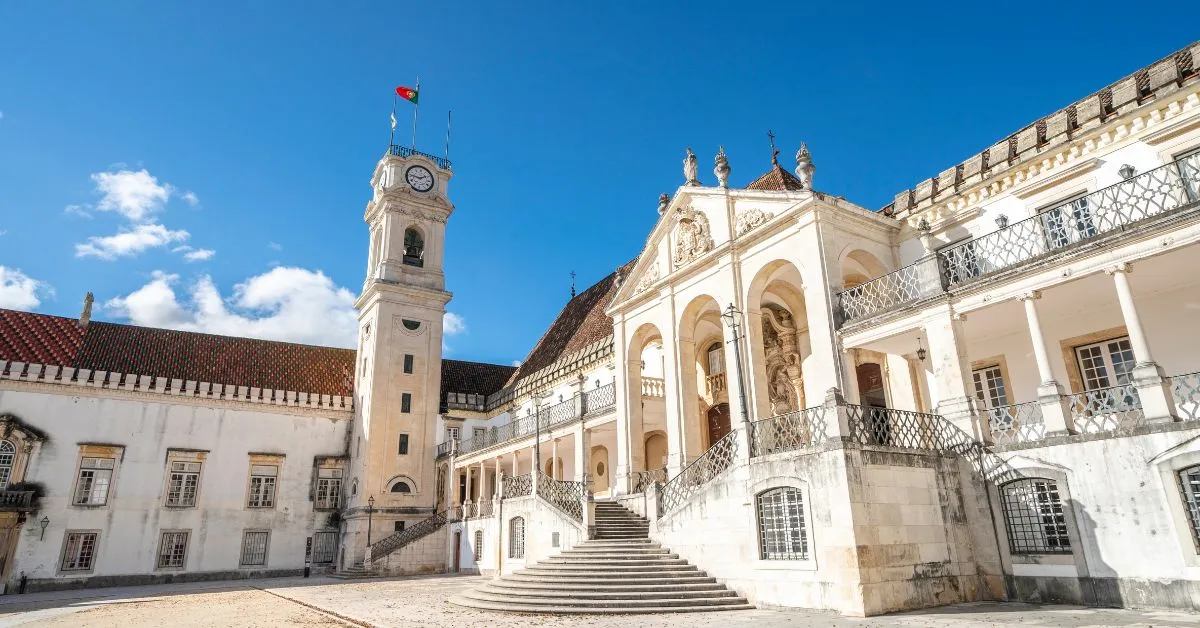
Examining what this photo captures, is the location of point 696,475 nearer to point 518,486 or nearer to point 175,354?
point 518,486

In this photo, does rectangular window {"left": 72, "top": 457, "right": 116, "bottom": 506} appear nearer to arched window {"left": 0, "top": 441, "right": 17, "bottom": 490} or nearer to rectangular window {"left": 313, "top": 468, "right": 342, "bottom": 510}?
arched window {"left": 0, "top": 441, "right": 17, "bottom": 490}

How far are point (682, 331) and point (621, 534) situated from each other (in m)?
5.83

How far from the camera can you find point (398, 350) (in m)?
34.0

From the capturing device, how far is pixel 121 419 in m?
30.2

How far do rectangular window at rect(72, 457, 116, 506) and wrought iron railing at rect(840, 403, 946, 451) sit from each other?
3100 centimetres

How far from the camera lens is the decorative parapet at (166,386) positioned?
28859 millimetres

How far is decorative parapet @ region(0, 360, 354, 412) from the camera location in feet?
94.7

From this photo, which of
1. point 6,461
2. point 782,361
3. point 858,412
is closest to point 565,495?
point 782,361

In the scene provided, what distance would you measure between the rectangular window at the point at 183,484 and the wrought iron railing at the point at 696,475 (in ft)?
80.3

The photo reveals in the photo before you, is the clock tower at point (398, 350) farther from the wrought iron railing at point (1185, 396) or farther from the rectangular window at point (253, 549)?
the wrought iron railing at point (1185, 396)

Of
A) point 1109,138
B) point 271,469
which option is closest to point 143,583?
point 271,469

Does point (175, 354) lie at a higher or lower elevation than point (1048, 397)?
higher

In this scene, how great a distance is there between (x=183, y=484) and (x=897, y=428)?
30.4 meters

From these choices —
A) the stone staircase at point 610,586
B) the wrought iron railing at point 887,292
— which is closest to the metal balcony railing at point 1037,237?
the wrought iron railing at point 887,292
